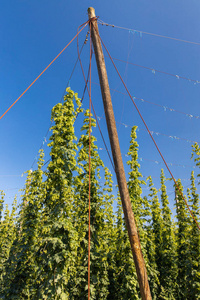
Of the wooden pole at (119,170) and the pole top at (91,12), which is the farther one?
the pole top at (91,12)

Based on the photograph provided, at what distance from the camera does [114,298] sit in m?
15.0

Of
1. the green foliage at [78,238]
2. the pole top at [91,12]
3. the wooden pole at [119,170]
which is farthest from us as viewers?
the green foliage at [78,238]

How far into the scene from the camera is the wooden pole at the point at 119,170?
4.05m

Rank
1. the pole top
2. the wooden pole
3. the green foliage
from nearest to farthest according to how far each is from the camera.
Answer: the wooden pole
the pole top
the green foliage

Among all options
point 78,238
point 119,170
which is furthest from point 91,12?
point 78,238

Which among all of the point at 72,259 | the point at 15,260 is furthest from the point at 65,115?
the point at 15,260

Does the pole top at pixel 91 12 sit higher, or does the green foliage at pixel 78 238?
the pole top at pixel 91 12

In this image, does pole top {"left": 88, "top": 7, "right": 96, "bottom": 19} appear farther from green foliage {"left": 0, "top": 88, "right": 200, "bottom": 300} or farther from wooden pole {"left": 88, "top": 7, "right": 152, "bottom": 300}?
green foliage {"left": 0, "top": 88, "right": 200, "bottom": 300}

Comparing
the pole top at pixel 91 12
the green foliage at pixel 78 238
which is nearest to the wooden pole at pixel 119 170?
the pole top at pixel 91 12

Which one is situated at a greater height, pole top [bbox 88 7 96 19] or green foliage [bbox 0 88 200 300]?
pole top [bbox 88 7 96 19]

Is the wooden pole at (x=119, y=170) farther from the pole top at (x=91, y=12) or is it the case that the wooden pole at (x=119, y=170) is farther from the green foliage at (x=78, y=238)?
the green foliage at (x=78, y=238)

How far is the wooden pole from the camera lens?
405cm

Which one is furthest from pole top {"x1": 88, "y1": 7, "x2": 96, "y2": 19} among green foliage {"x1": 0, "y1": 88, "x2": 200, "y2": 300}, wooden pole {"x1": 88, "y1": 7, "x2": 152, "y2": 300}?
green foliage {"x1": 0, "y1": 88, "x2": 200, "y2": 300}

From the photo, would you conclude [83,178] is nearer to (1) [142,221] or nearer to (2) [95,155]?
(2) [95,155]
